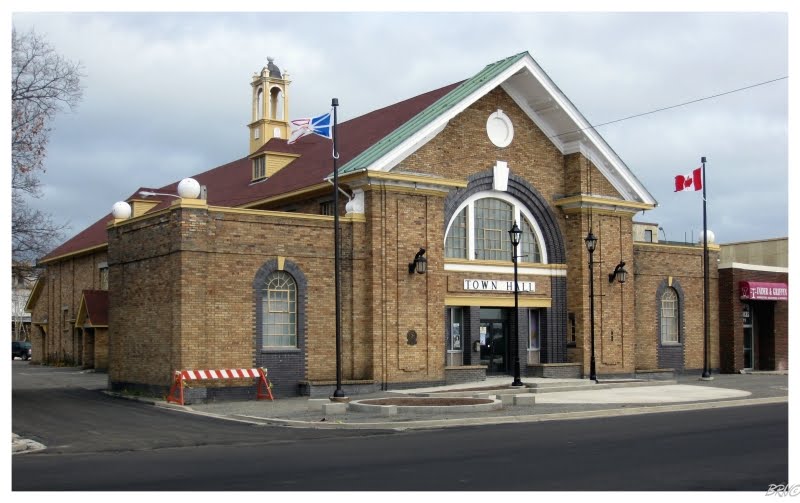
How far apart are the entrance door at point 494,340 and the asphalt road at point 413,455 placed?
36.9 feet

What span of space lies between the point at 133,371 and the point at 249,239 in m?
5.71

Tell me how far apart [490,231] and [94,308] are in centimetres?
1789

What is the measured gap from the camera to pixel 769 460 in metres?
14.0

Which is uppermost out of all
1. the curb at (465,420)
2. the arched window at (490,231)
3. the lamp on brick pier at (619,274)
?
the arched window at (490,231)

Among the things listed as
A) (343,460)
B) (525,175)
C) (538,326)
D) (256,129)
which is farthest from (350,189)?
(256,129)

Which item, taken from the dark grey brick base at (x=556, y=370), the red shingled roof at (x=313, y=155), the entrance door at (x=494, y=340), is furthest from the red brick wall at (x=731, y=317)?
the red shingled roof at (x=313, y=155)

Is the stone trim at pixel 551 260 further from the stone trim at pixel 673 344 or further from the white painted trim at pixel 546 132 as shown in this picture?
the stone trim at pixel 673 344

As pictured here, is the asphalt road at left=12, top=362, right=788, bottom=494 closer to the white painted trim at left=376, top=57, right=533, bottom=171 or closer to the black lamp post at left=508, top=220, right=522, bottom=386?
the black lamp post at left=508, top=220, right=522, bottom=386

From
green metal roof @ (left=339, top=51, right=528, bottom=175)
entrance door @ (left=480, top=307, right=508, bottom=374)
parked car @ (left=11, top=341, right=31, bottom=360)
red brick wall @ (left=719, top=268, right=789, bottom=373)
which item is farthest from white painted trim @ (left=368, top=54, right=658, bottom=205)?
parked car @ (left=11, top=341, right=31, bottom=360)

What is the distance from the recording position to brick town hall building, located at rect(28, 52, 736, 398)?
91.1 ft

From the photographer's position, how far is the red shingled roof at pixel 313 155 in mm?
33312

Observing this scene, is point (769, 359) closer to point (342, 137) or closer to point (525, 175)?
point (525, 175)

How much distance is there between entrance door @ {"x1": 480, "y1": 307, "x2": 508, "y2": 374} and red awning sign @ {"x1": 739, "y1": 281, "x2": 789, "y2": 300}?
11.8m

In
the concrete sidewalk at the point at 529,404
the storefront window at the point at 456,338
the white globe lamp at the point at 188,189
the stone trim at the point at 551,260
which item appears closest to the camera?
the concrete sidewalk at the point at 529,404
